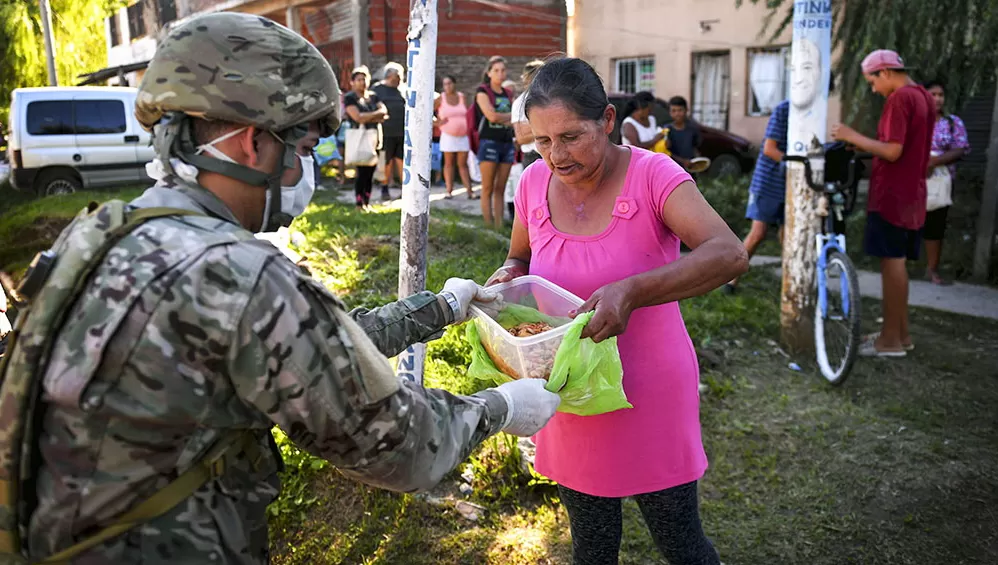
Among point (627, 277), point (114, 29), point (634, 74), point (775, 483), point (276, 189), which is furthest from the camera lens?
point (114, 29)

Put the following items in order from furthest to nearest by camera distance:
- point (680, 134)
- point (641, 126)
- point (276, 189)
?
point (680, 134), point (641, 126), point (276, 189)

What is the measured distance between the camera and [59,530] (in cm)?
136

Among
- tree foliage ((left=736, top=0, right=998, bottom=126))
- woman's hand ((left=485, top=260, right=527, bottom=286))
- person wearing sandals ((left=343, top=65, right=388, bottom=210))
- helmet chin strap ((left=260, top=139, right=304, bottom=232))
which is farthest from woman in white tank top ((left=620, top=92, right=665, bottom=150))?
helmet chin strap ((left=260, top=139, right=304, bottom=232))

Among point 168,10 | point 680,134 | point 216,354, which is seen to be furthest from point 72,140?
point 216,354

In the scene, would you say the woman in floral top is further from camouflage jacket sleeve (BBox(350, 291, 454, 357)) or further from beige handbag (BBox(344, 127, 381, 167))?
camouflage jacket sleeve (BBox(350, 291, 454, 357))

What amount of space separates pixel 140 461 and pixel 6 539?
0.30 metres

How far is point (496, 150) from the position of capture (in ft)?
28.3

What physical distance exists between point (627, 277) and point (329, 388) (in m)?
1.06

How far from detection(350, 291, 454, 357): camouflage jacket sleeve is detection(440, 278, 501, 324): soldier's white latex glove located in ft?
0.11

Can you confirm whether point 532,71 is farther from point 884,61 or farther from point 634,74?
point 634,74

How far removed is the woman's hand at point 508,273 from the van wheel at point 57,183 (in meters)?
13.2

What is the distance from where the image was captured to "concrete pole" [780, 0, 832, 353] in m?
5.08

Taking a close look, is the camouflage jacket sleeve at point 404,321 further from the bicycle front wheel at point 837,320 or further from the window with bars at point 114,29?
the window with bars at point 114,29

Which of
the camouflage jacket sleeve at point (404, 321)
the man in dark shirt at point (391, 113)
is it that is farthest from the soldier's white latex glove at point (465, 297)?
the man in dark shirt at point (391, 113)
